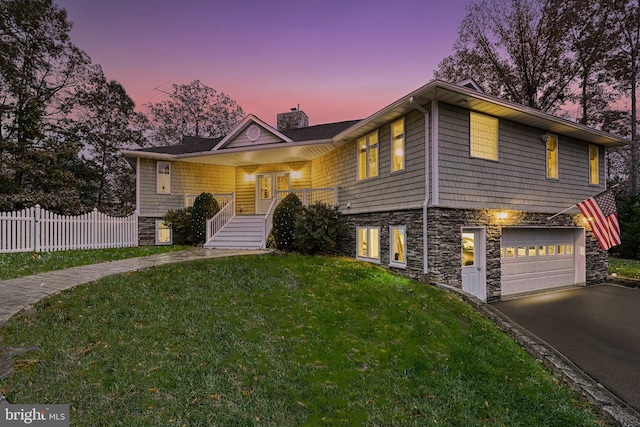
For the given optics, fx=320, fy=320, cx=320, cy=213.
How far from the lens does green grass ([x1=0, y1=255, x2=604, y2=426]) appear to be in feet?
9.45

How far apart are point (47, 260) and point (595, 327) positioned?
515 inches

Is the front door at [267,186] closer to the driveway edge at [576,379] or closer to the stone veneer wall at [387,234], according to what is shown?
the stone veneer wall at [387,234]

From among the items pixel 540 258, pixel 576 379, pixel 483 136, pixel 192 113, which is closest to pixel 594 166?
pixel 540 258

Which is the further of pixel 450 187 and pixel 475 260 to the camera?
pixel 475 260

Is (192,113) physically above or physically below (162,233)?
above

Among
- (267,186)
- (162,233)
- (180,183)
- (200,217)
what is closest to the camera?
(200,217)

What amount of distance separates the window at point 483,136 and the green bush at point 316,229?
14.5 feet

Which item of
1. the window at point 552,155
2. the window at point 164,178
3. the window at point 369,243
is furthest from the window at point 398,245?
the window at point 164,178

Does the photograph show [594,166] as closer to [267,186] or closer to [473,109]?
[473,109]

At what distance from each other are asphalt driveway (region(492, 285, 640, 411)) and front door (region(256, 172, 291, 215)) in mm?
9740

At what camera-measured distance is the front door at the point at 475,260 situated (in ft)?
27.6

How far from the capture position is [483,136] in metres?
8.83

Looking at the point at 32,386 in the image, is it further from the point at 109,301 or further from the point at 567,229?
the point at 567,229

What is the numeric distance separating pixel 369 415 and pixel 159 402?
1879 millimetres
